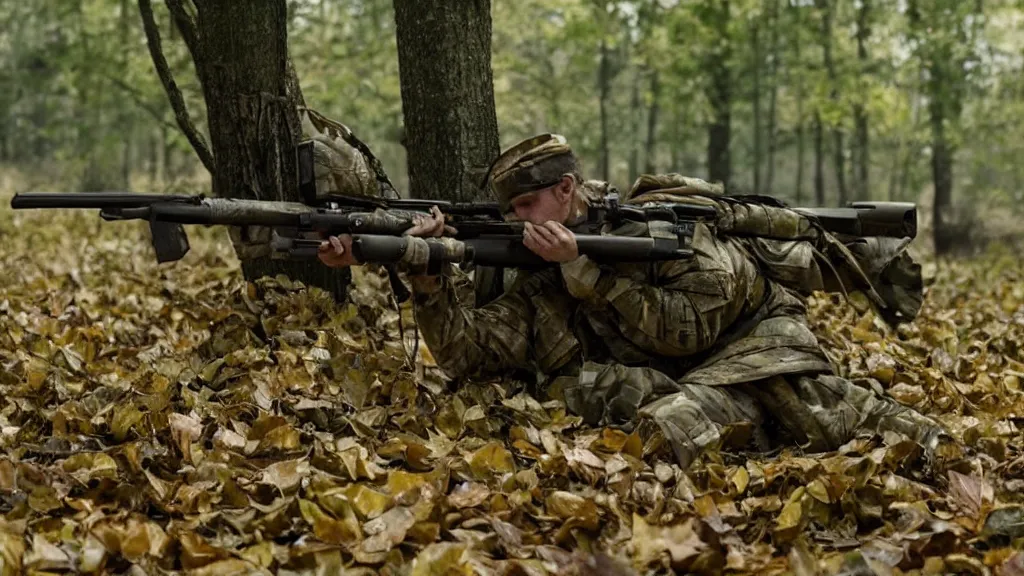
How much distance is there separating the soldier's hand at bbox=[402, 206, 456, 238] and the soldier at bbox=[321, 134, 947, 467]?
10mm

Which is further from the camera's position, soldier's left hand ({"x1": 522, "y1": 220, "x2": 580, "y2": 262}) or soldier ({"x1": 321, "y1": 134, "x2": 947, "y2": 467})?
soldier ({"x1": 321, "y1": 134, "x2": 947, "y2": 467})

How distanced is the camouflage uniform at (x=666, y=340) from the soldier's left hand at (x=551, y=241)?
14 centimetres

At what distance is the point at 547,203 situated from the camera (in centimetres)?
400

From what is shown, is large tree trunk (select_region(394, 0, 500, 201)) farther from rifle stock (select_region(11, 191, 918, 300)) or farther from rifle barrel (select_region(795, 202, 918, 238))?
rifle barrel (select_region(795, 202, 918, 238))

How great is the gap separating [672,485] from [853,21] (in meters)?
21.2

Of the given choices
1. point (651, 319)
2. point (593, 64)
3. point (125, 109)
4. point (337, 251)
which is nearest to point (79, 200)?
point (337, 251)

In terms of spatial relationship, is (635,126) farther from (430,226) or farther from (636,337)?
(430,226)

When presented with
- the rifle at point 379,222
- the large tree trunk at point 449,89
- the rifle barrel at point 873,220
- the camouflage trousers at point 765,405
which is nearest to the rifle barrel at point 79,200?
the rifle at point 379,222

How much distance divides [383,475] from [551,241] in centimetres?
123

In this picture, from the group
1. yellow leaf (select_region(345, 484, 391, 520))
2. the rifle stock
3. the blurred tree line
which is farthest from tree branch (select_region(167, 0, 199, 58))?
the blurred tree line

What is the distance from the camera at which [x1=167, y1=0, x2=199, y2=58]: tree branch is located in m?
4.88

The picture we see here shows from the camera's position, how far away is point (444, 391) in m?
4.16

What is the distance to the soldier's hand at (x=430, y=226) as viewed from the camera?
12.0 feet

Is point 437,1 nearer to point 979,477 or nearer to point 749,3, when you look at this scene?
point 979,477
